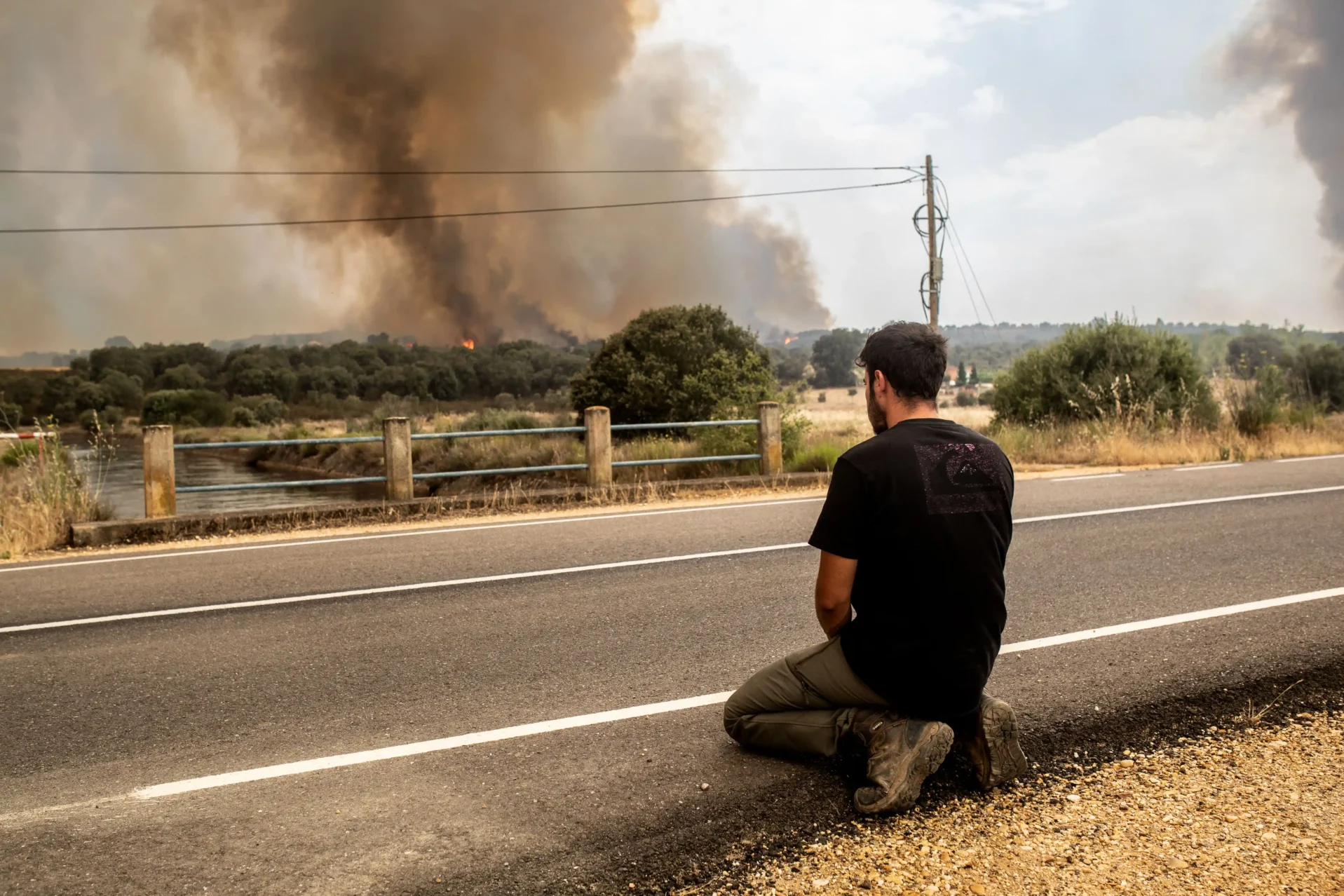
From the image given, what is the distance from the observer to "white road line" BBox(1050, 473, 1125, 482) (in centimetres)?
1402

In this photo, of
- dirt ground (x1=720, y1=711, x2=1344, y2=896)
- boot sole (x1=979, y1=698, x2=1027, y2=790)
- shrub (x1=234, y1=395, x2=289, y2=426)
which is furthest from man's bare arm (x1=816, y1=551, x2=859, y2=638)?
shrub (x1=234, y1=395, x2=289, y2=426)

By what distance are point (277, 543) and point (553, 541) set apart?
297 centimetres

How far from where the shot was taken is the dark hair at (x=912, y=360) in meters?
3.57

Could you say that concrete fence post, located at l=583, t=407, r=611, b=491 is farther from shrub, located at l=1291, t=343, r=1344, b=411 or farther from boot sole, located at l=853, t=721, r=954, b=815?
shrub, located at l=1291, t=343, r=1344, b=411

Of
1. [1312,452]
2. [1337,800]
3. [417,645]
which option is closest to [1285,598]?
[1337,800]

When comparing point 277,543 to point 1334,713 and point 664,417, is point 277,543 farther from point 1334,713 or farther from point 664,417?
point 664,417

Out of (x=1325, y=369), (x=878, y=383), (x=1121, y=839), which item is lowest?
(x=1121, y=839)

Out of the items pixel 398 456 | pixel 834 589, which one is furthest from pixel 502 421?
pixel 834 589

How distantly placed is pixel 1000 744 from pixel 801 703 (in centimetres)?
75

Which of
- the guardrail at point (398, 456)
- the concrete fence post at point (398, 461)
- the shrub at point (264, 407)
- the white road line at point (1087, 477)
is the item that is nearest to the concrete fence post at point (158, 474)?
the guardrail at point (398, 456)

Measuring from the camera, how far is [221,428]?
57.1 meters

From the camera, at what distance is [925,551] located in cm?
343

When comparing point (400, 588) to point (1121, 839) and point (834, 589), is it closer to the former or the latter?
point (834, 589)

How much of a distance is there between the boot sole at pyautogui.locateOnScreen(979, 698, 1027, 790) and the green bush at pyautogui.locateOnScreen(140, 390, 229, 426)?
52.1 m
